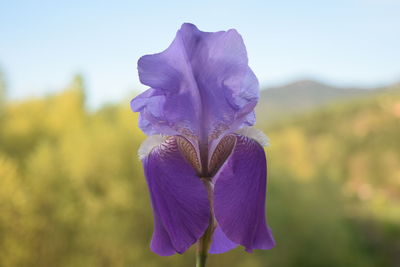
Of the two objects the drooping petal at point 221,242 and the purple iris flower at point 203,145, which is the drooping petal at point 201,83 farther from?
the drooping petal at point 221,242

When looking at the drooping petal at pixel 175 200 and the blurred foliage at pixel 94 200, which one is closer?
the drooping petal at pixel 175 200

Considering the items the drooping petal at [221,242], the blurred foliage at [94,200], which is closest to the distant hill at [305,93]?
the blurred foliage at [94,200]

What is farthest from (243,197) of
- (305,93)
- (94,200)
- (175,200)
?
(305,93)

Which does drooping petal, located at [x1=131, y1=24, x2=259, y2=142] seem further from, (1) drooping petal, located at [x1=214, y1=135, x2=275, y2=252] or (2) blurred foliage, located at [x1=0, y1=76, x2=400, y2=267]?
(2) blurred foliage, located at [x1=0, y1=76, x2=400, y2=267]

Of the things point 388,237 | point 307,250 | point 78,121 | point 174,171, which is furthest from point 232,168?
point 388,237

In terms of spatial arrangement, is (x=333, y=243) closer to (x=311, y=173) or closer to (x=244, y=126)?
(x=311, y=173)

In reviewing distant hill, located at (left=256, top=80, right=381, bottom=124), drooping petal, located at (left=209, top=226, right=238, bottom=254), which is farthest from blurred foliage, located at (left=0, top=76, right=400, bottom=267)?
distant hill, located at (left=256, top=80, right=381, bottom=124)
